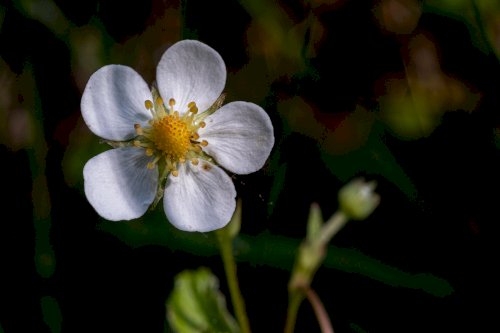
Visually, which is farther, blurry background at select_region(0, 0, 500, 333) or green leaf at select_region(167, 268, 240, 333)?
blurry background at select_region(0, 0, 500, 333)

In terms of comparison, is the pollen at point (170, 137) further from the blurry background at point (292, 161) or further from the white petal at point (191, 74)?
the blurry background at point (292, 161)

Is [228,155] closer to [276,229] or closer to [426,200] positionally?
[276,229]

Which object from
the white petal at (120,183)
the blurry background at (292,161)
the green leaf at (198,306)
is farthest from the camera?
the blurry background at (292,161)

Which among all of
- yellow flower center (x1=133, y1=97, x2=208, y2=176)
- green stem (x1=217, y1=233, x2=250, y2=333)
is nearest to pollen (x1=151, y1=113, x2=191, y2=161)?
yellow flower center (x1=133, y1=97, x2=208, y2=176)

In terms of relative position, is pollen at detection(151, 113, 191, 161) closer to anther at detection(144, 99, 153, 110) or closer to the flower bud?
anther at detection(144, 99, 153, 110)

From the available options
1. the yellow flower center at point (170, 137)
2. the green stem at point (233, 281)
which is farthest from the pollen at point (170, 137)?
the green stem at point (233, 281)

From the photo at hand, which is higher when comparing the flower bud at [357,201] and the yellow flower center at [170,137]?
the yellow flower center at [170,137]

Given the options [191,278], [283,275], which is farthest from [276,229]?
[191,278]

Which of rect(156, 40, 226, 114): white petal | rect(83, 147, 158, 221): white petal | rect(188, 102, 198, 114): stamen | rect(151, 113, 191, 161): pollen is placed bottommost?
rect(83, 147, 158, 221): white petal

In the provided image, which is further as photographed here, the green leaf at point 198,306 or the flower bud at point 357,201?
the green leaf at point 198,306
